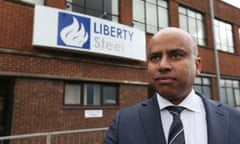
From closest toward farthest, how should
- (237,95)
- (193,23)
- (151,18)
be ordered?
1. (151,18)
2. (193,23)
3. (237,95)

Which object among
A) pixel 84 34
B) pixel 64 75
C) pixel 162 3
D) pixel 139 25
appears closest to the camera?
pixel 64 75

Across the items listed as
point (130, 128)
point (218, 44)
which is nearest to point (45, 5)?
point (130, 128)

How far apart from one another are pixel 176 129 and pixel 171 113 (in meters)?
0.11

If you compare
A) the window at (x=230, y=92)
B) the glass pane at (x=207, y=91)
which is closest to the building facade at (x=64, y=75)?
the glass pane at (x=207, y=91)

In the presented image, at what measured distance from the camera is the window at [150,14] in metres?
9.81

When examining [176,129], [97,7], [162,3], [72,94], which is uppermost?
[162,3]

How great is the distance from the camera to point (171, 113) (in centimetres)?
123

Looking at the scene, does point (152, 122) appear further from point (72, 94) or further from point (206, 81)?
point (206, 81)

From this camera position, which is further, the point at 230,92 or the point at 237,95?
the point at 237,95

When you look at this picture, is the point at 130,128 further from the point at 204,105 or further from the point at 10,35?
the point at 10,35

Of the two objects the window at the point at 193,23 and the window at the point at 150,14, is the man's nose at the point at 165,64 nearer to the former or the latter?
the window at the point at 150,14

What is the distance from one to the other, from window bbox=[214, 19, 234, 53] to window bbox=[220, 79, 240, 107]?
2.31 metres

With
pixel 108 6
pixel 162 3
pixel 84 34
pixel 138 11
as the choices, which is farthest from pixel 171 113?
pixel 162 3

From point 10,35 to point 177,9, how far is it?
8814mm
